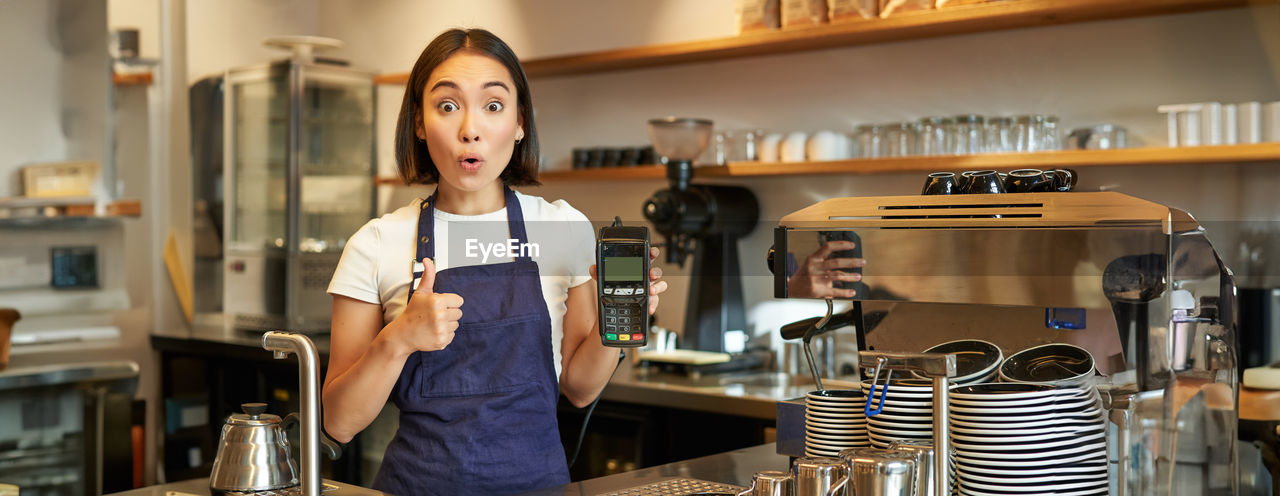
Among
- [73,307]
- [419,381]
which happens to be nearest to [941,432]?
[419,381]

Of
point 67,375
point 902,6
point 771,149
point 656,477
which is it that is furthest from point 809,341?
point 67,375

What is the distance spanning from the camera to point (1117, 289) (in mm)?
1224

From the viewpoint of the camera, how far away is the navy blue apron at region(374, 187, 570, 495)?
1.64 meters

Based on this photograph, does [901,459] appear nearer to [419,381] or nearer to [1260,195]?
[419,381]

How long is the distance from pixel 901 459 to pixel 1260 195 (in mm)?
1994

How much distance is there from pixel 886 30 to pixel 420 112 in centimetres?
172

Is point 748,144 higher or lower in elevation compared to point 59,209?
higher

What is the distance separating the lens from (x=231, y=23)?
16.4ft

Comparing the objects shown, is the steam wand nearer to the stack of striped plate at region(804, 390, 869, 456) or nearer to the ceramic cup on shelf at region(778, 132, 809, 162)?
the stack of striped plate at region(804, 390, 869, 456)

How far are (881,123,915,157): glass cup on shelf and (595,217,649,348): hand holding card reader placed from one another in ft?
5.94

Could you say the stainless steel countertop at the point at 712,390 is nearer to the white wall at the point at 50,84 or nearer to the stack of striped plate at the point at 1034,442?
the stack of striped plate at the point at 1034,442

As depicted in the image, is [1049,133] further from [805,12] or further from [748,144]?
[748,144]

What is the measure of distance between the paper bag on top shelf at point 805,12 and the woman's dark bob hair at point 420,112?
162 centimetres

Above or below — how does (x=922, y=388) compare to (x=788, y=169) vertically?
below
